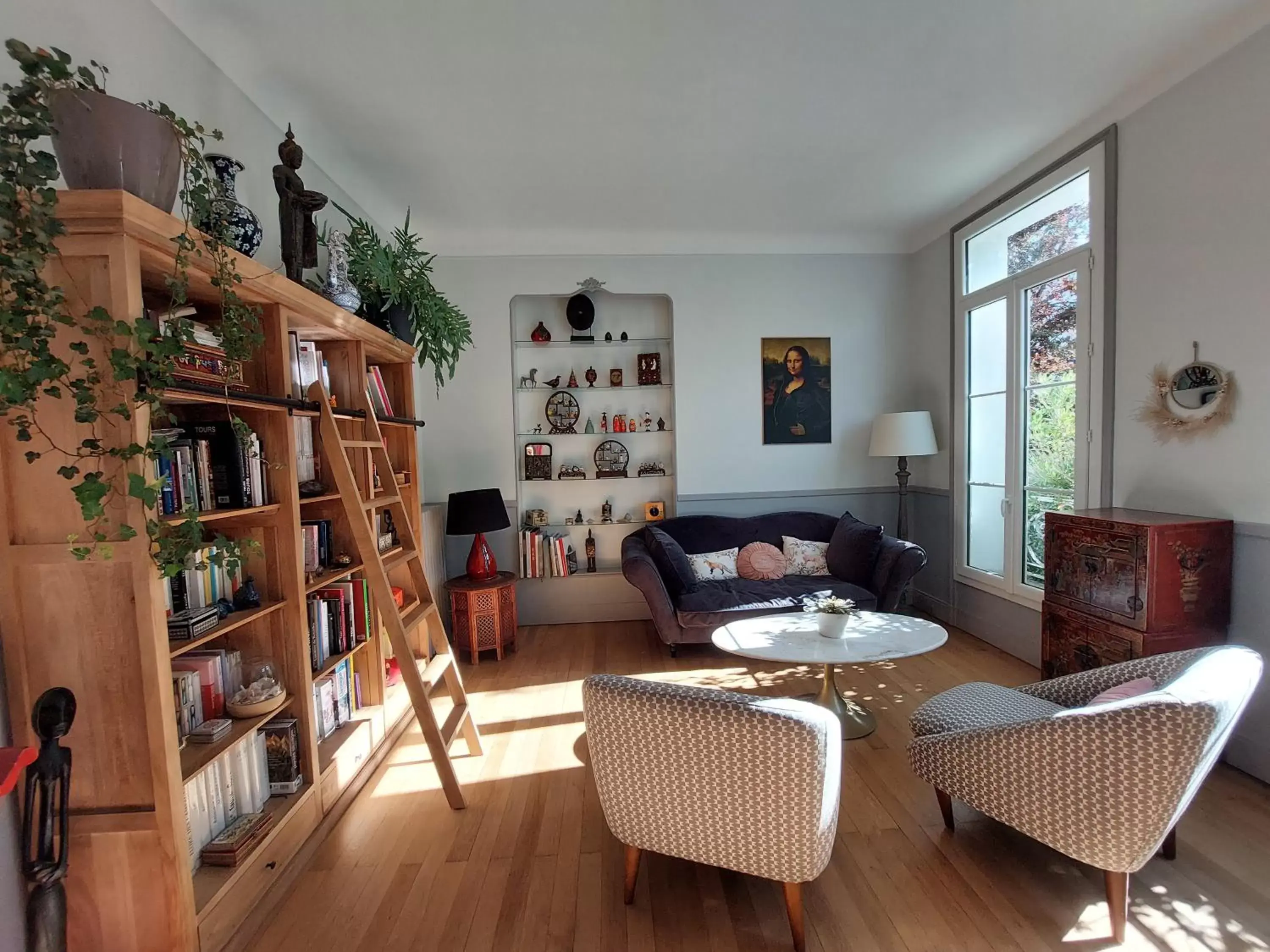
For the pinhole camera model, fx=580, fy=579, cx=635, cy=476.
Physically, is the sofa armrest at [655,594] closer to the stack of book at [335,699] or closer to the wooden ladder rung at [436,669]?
the wooden ladder rung at [436,669]

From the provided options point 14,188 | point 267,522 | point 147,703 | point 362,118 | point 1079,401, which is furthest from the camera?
point 1079,401

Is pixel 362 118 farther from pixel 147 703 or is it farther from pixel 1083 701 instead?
pixel 1083 701

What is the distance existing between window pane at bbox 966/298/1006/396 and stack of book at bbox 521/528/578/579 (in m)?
3.15

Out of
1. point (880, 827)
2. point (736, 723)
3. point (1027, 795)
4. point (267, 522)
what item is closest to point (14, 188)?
point (267, 522)

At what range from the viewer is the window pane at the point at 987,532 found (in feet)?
12.5

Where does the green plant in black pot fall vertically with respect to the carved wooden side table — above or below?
above

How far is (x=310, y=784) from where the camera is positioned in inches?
83.0

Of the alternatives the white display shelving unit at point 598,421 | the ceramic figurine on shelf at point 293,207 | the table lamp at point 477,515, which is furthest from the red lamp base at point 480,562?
the ceramic figurine on shelf at point 293,207

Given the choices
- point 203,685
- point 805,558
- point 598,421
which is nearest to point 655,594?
point 805,558

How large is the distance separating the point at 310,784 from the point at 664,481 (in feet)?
10.3

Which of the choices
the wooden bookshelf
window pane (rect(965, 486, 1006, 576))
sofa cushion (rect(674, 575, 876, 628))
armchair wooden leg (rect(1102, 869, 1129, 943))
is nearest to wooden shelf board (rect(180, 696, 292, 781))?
the wooden bookshelf

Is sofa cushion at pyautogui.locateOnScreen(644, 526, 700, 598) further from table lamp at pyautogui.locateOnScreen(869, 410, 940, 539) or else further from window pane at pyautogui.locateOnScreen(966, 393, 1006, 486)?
window pane at pyautogui.locateOnScreen(966, 393, 1006, 486)

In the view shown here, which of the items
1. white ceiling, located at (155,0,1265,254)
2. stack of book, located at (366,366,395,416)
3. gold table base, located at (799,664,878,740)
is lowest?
gold table base, located at (799,664,878,740)

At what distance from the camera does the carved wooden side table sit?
3.79 metres
